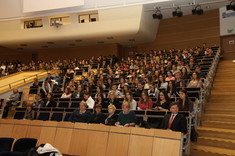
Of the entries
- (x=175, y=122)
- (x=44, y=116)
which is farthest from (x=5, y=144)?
(x=175, y=122)

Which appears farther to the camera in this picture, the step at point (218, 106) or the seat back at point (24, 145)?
the step at point (218, 106)

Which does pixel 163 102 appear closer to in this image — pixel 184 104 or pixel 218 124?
pixel 184 104

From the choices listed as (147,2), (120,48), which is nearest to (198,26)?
A: (147,2)

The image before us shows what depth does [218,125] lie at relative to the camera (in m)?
3.76

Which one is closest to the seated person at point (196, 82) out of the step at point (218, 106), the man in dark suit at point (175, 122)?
the step at point (218, 106)

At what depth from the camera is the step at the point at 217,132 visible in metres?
3.39

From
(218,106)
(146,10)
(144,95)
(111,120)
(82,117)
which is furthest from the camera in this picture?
(146,10)

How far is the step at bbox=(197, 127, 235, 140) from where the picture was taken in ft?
11.1

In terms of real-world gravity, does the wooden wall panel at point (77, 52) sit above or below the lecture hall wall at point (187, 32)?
below

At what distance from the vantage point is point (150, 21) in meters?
10.6

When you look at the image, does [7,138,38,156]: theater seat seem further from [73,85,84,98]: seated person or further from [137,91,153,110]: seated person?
[73,85,84,98]: seated person

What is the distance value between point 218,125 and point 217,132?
31 cm

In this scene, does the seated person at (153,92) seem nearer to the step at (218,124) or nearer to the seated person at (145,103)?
the seated person at (145,103)

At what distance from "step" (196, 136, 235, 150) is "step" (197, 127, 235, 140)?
0.10 meters
